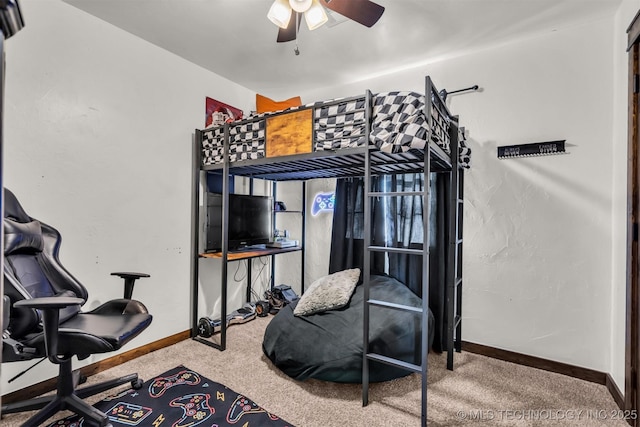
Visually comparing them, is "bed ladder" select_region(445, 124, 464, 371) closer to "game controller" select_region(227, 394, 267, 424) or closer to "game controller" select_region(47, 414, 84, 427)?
"game controller" select_region(227, 394, 267, 424)

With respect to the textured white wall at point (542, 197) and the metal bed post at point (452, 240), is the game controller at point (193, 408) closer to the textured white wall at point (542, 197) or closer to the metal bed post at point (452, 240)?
the metal bed post at point (452, 240)

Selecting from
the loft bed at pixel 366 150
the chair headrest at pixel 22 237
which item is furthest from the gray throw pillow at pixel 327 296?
the chair headrest at pixel 22 237

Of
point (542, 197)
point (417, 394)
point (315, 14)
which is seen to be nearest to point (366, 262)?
point (417, 394)

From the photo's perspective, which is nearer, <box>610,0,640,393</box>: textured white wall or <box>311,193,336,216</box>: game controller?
<box>610,0,640,393</box>: textured white wall

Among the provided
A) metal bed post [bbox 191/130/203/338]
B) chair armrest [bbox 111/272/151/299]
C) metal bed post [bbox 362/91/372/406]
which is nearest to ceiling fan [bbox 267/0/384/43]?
metal bed post [bbox 362/91/372/406]

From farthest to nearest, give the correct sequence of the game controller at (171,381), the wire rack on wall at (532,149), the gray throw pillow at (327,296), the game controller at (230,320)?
the game controller at (230,320), the gray throw pillow at (327,296), the wire rack on wall at (532,149), the game controller at (171,381)

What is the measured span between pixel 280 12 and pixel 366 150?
979 mm

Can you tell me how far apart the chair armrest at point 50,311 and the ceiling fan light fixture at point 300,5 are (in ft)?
6.54

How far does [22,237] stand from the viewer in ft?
6.24

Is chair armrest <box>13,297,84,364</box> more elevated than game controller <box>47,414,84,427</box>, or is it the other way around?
chair armrest <box>13,297,84,364</box>

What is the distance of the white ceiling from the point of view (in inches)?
91.1

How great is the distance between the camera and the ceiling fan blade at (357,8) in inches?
71.9

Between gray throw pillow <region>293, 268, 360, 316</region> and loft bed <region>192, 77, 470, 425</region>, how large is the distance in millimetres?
175

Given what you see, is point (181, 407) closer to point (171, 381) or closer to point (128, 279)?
point (171, 381)
